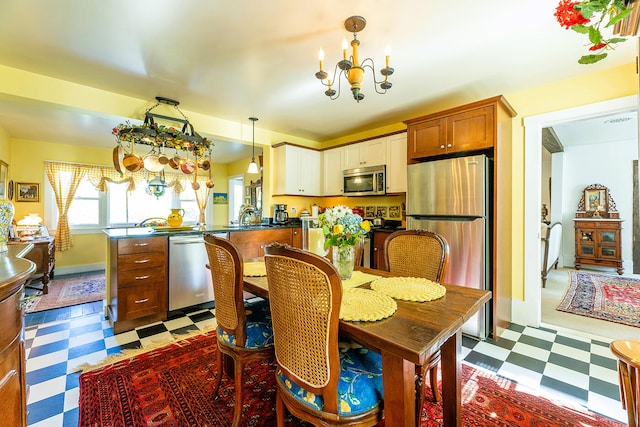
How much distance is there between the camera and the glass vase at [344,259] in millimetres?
1579

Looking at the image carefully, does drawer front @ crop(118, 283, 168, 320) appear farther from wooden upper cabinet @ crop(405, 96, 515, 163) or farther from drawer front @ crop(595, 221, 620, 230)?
drawer front @ crop(595, 221, 620, 230)

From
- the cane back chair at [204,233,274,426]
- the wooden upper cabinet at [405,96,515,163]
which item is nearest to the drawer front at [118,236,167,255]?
the cane back chair at [204,233,274,426]

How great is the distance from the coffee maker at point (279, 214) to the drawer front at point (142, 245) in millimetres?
1721

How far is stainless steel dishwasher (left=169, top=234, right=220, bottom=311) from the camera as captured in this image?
2895 mm

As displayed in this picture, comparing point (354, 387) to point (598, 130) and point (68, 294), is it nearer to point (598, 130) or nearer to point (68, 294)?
point (68, 294)

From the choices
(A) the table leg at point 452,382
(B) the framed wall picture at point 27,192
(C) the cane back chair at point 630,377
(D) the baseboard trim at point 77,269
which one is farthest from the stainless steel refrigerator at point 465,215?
(B) the framed wall picture at point 27,192

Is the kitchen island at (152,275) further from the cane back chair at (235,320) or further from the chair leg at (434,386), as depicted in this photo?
the chair leg at (434,386)

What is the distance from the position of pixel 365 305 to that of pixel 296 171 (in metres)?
3.30

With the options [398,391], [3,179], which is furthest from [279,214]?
[3,179]

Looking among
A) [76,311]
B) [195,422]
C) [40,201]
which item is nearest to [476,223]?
[195,422]

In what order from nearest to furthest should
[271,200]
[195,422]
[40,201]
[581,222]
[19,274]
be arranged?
1. [19,274]
2. [195,422]
3. [271,200]
4. [40,201]
5. [581,222]

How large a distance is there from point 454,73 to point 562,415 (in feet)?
8.59

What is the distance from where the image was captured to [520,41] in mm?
1966

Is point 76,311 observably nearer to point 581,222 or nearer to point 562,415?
point 562,415
